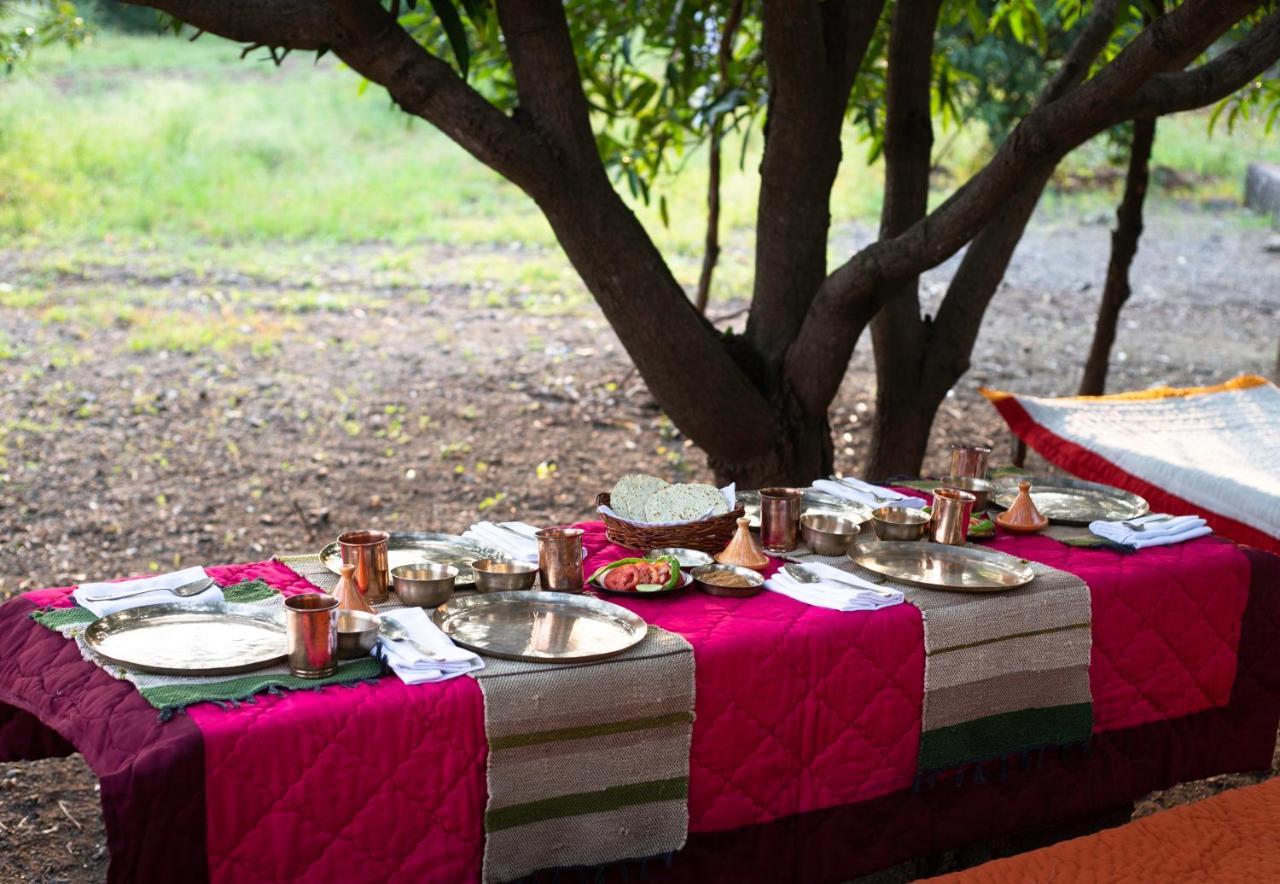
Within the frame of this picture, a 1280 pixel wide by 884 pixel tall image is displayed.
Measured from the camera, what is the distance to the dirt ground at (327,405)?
4.36m

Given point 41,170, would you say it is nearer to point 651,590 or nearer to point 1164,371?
point 1164,371

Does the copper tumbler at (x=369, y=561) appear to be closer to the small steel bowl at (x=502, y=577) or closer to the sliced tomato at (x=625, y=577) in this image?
the small steel bowl at (x=502, y=577)

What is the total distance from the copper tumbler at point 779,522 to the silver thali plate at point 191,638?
2.97ft

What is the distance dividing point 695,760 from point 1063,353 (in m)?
5.72

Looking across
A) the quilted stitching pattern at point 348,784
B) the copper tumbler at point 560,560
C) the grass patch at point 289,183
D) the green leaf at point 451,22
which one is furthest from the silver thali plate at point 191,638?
the grass patch at point 289,183

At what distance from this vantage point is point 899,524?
8.20ft

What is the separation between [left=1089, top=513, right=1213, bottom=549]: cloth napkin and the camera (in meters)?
2.50

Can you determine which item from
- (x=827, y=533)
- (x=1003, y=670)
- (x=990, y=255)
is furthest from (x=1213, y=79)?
(x=1003, y=670)

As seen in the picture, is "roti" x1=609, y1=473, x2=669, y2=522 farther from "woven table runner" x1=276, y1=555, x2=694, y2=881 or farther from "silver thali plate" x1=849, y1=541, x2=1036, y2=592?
"woven table runner" x1=276, y1=555, x2=694, y2=881

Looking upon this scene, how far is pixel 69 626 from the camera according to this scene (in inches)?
77.0

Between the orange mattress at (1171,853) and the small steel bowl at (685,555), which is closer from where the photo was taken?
the orange mattress at (1171,853)

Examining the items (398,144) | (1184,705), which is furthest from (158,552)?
(398,144)

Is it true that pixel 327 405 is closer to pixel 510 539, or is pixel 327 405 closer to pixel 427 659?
pixel 510 539

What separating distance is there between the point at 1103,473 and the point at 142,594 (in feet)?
8.24
